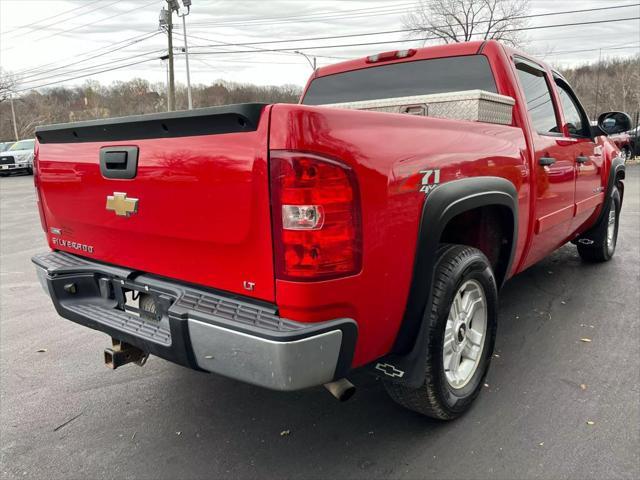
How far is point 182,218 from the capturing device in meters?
2.13

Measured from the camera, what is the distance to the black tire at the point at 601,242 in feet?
17.6

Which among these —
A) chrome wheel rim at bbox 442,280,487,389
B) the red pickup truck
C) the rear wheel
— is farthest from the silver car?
the rear wheel

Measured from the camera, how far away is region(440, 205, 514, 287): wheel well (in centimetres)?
286

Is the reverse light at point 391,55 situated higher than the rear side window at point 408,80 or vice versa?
the reverse light at point 391,55

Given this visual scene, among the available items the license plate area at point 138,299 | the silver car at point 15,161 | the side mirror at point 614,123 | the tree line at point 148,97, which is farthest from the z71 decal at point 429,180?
the tree line at point 148,97

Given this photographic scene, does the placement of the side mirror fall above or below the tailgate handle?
above

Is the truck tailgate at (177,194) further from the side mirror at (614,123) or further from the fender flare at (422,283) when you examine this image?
the side mirror at (614,123)

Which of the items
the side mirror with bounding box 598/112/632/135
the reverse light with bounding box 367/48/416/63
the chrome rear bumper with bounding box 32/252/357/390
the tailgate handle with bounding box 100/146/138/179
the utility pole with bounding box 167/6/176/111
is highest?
the utility pole with bounding box 167/6/176/111

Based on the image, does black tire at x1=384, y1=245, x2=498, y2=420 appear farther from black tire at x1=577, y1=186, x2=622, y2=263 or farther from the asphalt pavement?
black tire at x1=577, y1=186, x2=622, y2=263

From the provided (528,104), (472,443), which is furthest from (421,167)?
(528,104)

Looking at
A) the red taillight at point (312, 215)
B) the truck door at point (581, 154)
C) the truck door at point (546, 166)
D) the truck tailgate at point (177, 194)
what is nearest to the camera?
the red taillight at point (312, 215)

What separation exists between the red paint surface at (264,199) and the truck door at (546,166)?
73 cm

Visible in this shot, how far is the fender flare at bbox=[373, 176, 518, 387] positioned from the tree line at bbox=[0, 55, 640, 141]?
54.3m

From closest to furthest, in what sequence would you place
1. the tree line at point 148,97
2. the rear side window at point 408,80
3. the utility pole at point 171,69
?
the rear side window at point 408,80 < the utility pole at point 171,69 < the tree line at point 148,97
